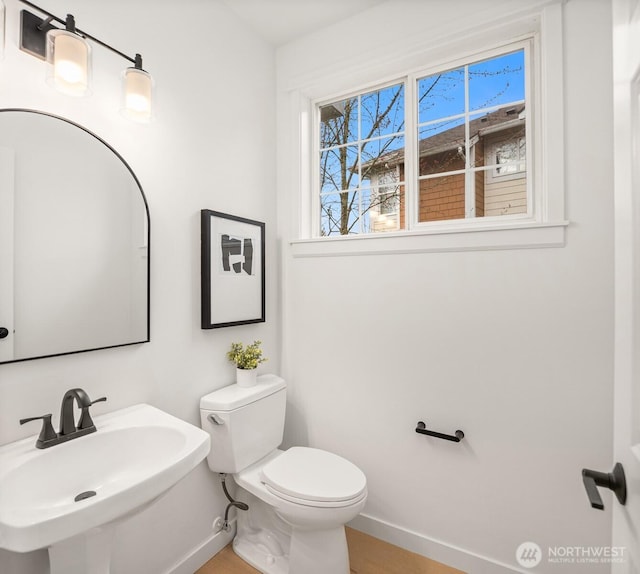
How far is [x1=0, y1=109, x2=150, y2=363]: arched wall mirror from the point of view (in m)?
1.07

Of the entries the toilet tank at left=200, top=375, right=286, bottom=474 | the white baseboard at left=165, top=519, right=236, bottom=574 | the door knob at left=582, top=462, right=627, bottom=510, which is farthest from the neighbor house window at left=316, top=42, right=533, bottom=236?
the white baseboard at left=165, top=519, right=236, bottom=574

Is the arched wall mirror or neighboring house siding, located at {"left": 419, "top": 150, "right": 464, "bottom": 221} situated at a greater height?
neighboring house siding, located at {"left": 419, "top": 150, "right": 464, "bottom": 221}

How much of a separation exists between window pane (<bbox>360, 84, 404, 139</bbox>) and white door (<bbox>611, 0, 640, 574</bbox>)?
1.30 meters

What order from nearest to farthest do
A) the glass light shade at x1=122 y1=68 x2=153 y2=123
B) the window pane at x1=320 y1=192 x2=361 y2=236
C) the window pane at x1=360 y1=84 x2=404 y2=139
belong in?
the glass light shade at x1=122 y1=68 x2=153 y2=123 < the window pane at x1=360 y1=84 x2=404 y2=139 < the window pane at x1=320 y1=192 x2=361 y2=236

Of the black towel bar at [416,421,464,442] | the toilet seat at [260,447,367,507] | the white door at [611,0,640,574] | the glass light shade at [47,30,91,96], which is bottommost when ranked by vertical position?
the toilet seat at [260,447,367,507]

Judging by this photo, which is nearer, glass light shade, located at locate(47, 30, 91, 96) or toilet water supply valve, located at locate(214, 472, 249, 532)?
glass light shade, located at locate(47, 30, 91, 96)

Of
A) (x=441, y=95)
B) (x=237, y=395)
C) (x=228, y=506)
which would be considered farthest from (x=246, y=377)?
(x=441, y=95)

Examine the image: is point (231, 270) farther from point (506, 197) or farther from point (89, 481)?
point (506, 197)

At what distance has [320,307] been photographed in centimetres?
198

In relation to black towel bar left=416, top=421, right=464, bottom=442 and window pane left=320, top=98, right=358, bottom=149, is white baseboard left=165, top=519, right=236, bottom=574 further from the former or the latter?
window pane left=320, top=98, right=358, bottom=149

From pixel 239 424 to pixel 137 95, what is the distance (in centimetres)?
139

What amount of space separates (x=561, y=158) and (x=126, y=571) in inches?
92.4

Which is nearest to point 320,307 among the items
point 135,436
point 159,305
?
point 159,305

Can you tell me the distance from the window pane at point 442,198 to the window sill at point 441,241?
145mm
